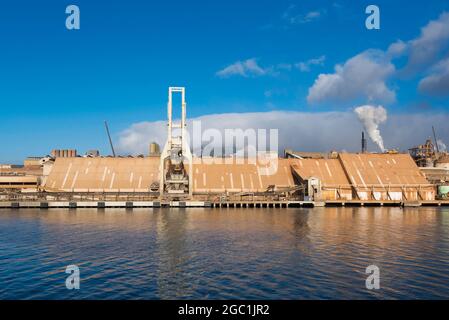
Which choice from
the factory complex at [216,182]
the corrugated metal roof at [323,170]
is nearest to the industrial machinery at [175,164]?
the factory complex at [216,182]

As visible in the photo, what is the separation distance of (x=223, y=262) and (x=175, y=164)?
70226 mm

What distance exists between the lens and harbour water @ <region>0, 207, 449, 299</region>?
76.8 feet

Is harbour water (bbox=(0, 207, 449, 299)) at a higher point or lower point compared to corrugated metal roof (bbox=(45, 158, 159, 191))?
lower

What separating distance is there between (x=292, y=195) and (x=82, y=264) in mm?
80337

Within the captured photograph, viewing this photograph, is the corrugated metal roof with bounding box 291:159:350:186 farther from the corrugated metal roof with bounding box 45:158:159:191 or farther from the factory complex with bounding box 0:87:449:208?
the corrugated metal roof with bounding box 45:158:159:191

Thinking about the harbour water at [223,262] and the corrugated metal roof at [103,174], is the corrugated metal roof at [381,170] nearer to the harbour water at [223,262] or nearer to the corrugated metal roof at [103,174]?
the corrugated metal roof at [103,174]

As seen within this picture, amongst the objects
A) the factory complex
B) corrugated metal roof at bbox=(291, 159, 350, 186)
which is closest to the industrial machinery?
the factory complex

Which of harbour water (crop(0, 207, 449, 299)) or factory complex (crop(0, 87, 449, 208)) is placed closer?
harbour water (crop(0, 207, 449, 299))

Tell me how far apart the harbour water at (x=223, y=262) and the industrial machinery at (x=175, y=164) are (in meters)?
45.2

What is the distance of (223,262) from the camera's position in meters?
31.2

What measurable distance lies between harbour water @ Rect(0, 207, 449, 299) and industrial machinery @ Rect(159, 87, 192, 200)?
45.2 m

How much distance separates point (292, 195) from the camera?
10544 centimetres
